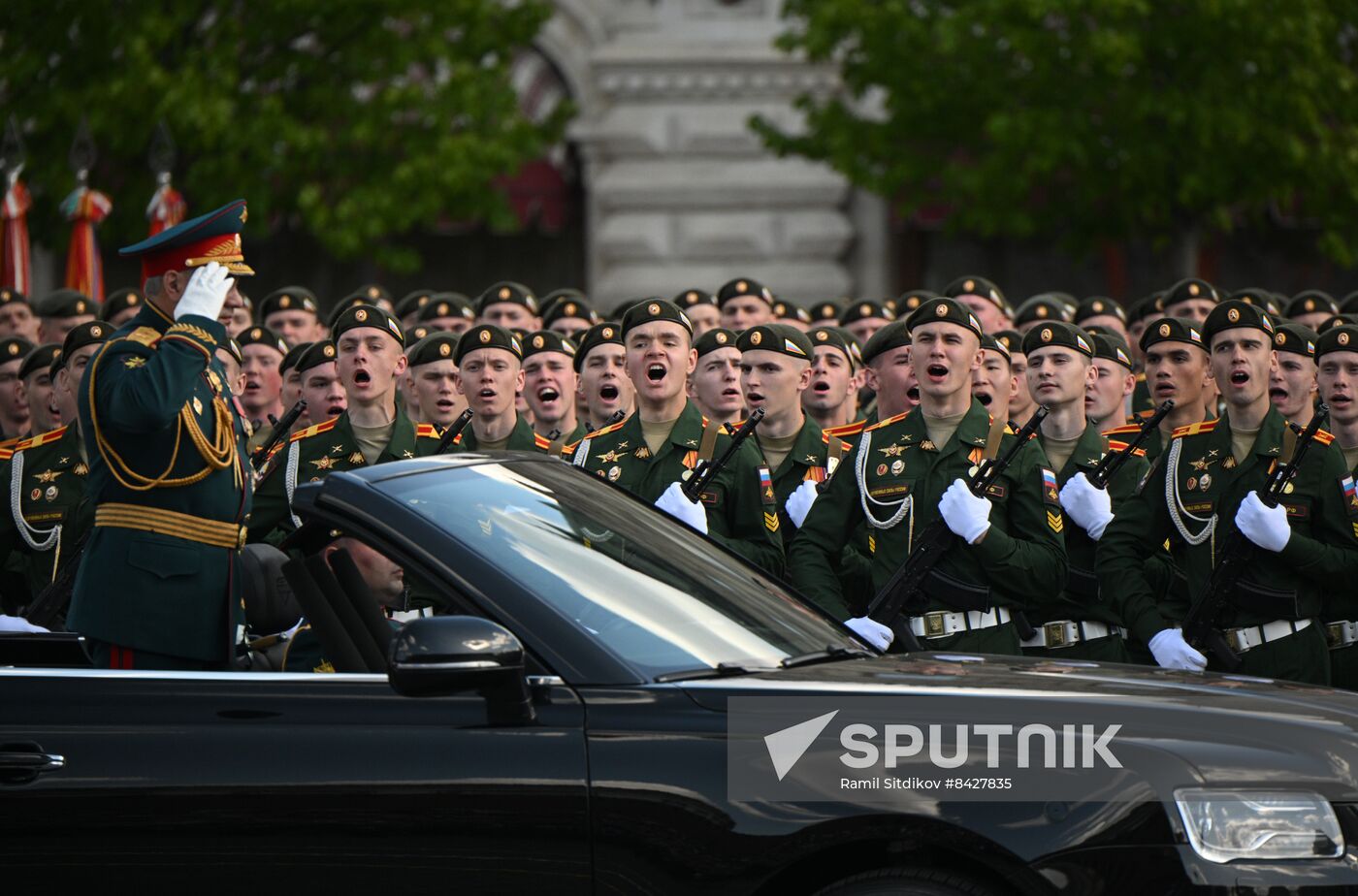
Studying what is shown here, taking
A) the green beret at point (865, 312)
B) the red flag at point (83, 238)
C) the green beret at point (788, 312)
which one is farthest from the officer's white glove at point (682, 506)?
the red flag at point (83, 238)

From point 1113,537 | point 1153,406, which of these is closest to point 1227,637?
point 1113,537

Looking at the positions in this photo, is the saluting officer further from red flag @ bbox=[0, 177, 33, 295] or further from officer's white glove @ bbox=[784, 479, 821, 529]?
red flag @ bbox=[0, 177, 33, 295]

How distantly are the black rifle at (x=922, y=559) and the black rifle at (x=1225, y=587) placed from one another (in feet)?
2.79

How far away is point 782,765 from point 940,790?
311 mm

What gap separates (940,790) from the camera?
14.0ft

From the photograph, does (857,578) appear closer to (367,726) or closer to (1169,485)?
(1169,485)

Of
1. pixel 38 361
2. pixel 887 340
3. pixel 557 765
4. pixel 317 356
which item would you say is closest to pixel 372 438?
pixel 317 356

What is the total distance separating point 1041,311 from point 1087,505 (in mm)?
3803

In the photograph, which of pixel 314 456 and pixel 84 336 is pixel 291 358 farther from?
pixel 314 456

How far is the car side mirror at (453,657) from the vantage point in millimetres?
4250

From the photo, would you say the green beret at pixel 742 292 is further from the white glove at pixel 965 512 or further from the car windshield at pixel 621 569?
the car windshield at pixel 621 569

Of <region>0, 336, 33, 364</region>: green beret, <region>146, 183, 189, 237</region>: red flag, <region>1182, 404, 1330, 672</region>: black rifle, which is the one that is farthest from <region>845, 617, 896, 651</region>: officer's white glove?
<region>146, 183, 189, 237</region>: red flag

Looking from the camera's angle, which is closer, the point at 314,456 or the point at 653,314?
the point at 314,456

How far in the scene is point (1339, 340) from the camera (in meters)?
8.59
